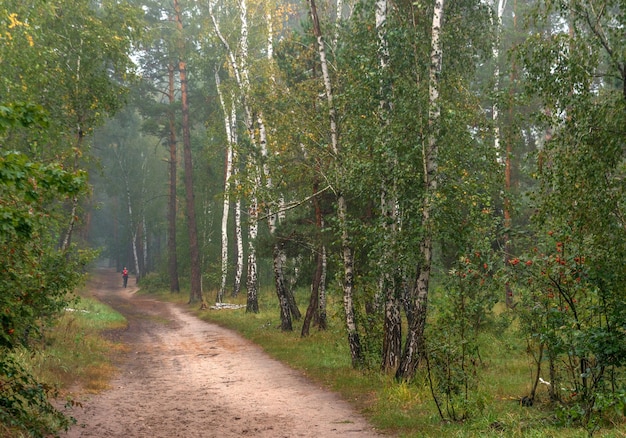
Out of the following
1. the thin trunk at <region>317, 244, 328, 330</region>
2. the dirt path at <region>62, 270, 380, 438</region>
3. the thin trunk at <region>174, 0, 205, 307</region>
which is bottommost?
the dirt path at <region>62, 270, 380, 438</region>

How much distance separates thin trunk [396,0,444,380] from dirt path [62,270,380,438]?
154 cm

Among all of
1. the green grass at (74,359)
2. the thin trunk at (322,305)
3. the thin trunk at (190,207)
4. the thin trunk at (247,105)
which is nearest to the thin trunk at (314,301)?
the thin trunk at (322,305)

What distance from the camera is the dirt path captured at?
28.1 ft

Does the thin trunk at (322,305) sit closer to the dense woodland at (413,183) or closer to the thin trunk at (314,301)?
the dense woodland at (413,183)

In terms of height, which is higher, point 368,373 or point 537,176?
point 537,176

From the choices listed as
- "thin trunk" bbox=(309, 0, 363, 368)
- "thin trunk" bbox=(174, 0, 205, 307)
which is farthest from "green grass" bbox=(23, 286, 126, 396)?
"thin trunk" bbox=(174, 0, 205, 307)

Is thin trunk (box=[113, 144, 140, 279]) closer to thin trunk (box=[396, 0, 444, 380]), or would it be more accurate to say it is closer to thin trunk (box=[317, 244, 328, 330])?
thin trunk (box=[317, 244, 328, 330])

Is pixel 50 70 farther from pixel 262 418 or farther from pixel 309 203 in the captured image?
pixel 262 418

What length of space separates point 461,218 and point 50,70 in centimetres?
1279

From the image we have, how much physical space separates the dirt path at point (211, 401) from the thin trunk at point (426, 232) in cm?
154

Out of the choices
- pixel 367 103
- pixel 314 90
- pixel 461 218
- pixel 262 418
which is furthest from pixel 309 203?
pixel 262 418

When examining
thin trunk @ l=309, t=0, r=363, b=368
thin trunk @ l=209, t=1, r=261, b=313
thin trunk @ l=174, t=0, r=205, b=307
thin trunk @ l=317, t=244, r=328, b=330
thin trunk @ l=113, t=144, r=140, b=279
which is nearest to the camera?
thin trunk @ l=309, t=0, r=363, b=368

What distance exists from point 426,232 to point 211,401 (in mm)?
4922

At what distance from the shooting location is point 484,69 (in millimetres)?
31125
